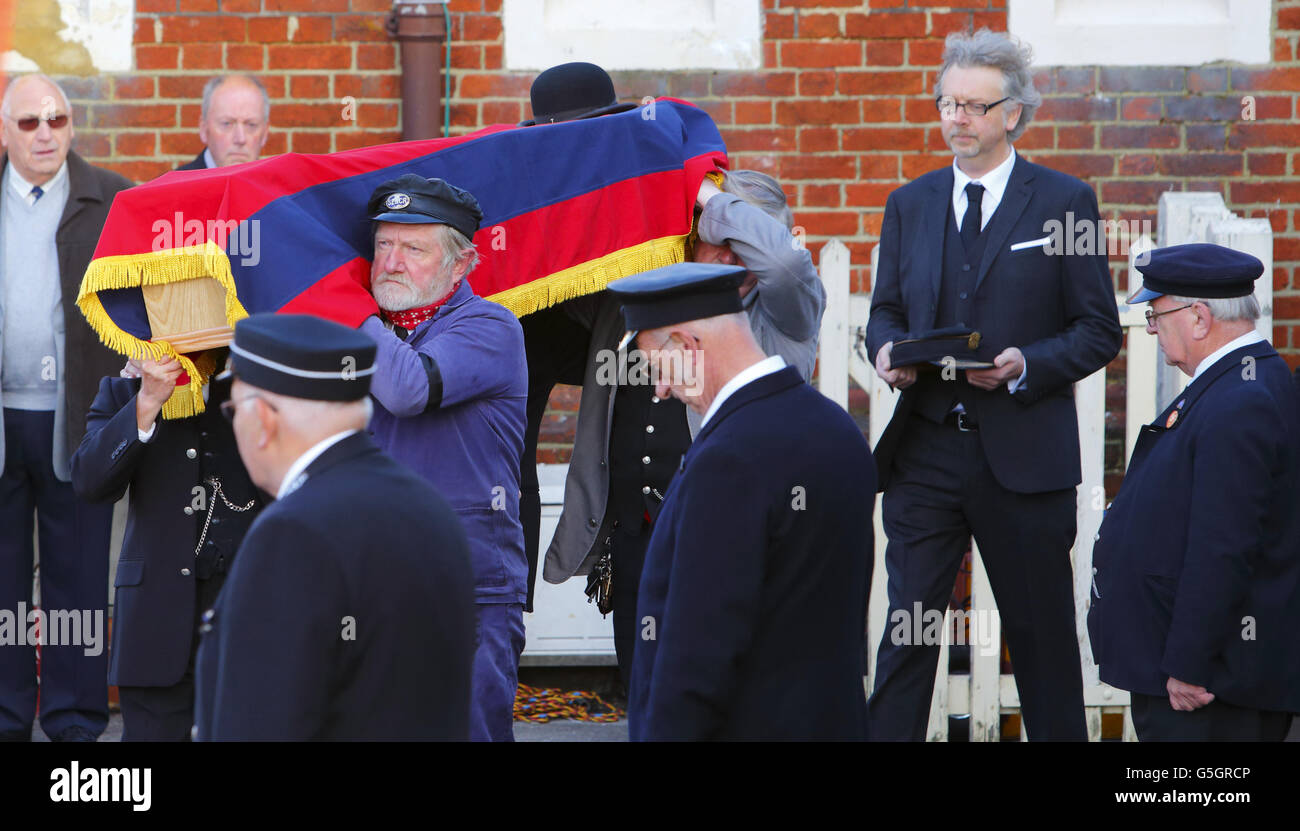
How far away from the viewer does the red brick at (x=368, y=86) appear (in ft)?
20.3

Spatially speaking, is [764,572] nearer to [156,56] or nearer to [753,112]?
[753,112]

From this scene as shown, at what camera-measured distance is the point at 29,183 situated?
5336 millimetres

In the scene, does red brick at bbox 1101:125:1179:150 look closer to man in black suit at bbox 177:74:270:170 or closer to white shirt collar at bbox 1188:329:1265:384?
white shirt collar at bbox 1188:329:1265:384

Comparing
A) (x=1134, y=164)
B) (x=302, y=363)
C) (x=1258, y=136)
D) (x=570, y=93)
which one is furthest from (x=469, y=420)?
(x=1258, y=136)

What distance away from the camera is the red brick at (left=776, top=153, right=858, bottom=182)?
6.23 m

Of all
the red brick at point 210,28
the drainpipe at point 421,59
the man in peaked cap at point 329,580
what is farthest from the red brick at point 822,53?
the man in peaked cap at point 329,580

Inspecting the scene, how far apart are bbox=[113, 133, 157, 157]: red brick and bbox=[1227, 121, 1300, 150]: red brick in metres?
4.42

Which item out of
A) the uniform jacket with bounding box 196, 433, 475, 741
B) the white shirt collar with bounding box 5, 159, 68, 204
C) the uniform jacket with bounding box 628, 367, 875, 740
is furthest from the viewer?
the white shirt collar with bounding box 5, 159, 68, 204

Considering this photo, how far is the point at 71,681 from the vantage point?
205 inches

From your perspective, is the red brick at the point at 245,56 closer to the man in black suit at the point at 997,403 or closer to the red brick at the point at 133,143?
the red brick at the point at 133,143

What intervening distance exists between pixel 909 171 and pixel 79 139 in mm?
3387

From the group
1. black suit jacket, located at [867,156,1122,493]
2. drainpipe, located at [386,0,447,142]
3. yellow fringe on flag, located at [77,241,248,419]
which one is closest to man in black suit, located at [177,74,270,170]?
drainpipe, located at [386,0,447,142]

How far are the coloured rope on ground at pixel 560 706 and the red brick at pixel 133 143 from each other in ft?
8.72

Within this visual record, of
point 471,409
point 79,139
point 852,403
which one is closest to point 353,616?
point 471,409
